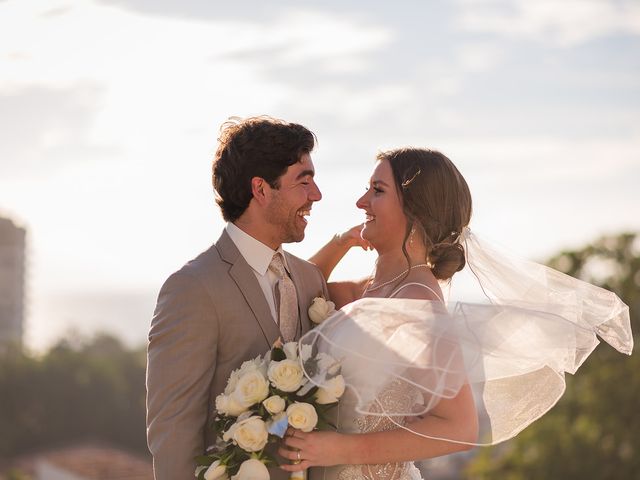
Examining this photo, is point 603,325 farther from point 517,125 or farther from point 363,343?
point 517,125

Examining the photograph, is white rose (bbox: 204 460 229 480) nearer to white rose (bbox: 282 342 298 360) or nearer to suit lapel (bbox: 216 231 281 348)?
white rose (bbox: 282 342 298 360)

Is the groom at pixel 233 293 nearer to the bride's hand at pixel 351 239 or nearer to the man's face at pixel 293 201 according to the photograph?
the man's face at pixel 293 201

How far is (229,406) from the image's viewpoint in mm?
3875

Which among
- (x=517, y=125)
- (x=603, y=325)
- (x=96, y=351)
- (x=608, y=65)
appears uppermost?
(x=603, y=325)

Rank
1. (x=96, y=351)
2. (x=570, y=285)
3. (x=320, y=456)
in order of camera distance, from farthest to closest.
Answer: (x=96, y=351), (x=570, y=285), (x=320, y=456)

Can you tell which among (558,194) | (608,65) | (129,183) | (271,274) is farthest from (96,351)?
(271,274)

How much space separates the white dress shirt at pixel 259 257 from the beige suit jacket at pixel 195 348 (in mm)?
102

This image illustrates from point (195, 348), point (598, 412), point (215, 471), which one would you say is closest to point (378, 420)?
point (215, 471)

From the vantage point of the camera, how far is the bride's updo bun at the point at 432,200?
4398 millimetres

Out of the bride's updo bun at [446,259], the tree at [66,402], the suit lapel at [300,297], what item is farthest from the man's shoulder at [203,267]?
the tree at [66,402]

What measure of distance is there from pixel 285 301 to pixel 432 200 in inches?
31.2

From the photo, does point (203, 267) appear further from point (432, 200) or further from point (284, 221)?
point (432, 200)

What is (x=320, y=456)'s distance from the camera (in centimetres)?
391

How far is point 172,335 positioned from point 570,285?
1.93 metres
